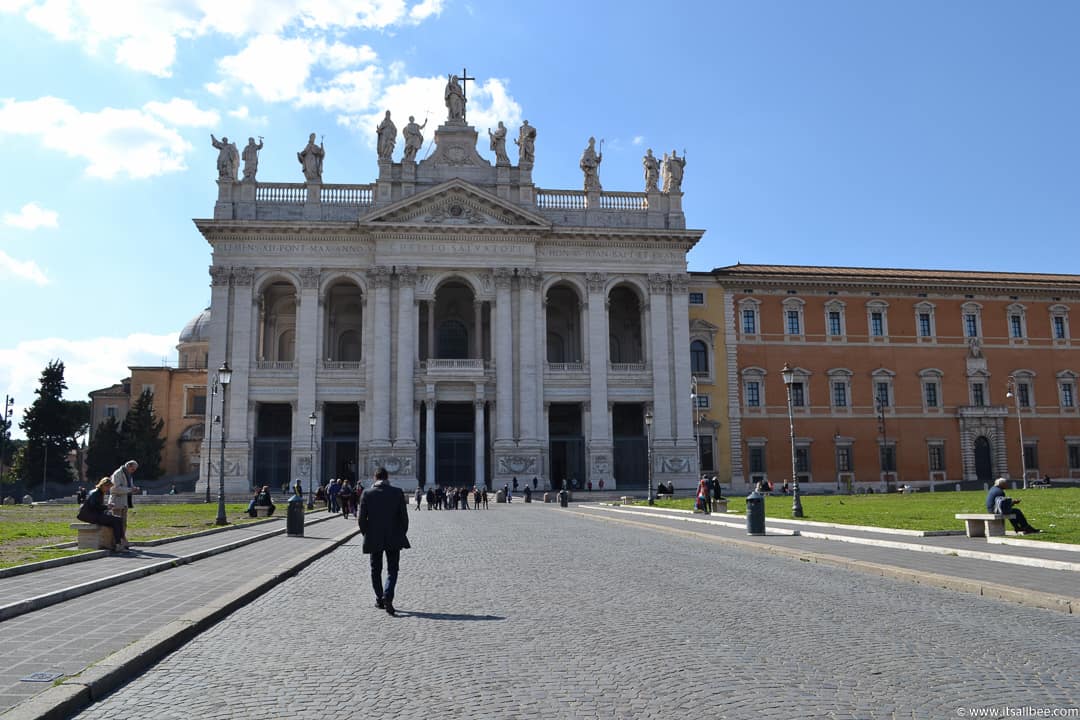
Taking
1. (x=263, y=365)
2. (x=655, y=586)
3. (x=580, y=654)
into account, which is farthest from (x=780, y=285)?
(x=580, y=654)

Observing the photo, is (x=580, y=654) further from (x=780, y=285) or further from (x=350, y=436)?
(x=780, y=285)

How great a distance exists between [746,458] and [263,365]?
2956cm

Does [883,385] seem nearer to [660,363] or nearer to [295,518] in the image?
[660,363]

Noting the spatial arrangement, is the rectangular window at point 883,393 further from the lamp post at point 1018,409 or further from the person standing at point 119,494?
the person standing at point 119,494

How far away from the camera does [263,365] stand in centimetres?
5244

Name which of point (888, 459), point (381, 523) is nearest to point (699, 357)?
point (888, 459)

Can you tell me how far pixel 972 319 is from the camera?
196 feet

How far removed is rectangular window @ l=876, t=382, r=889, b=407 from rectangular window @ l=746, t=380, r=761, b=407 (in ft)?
25.8

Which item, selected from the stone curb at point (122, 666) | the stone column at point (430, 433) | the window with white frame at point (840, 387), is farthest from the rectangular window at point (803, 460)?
the stone curb at point (122, 666)

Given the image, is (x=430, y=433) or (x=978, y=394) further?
(x=978, y=394)

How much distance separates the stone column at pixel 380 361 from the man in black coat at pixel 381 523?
40.6 meters

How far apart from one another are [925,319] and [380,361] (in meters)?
35.4

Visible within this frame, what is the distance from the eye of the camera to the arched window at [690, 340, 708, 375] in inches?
2224

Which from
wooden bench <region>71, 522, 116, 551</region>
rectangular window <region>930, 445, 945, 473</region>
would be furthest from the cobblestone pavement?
rectangular window <region>930, 445, 945, 473</region>
